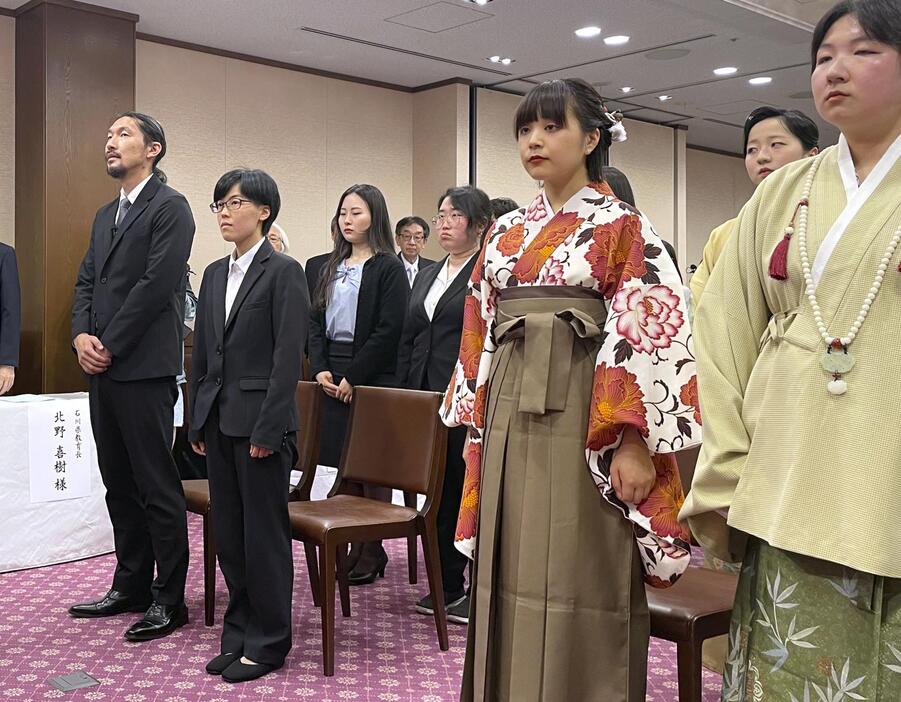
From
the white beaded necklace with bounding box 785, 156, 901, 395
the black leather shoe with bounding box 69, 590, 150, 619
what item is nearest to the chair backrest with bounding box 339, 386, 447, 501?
the black leather shoe with bounding box 69, 590, 150, 619

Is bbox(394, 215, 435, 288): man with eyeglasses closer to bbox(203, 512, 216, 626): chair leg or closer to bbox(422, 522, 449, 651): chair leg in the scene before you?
bbox(203, 512, 216, 626): chair leg

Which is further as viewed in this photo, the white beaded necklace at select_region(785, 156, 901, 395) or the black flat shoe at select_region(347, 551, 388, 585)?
the black flat shoe at select_region(347, 551, 388, 585)

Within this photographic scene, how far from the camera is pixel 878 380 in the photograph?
1.25m

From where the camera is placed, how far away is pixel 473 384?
208cm

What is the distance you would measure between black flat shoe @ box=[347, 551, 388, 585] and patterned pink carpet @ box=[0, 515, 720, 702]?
7cm

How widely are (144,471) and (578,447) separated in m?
1.81

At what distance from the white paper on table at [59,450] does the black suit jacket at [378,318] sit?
1.32 metres

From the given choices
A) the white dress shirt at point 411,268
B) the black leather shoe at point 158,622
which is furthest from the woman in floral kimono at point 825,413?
the white dress shirt at point 411,268

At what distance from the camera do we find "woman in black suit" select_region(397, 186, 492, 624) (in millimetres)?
3455

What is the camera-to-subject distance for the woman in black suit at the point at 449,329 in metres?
3.46

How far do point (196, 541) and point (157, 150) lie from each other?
2.05 m

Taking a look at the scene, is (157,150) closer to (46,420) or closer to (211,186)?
(46,420)

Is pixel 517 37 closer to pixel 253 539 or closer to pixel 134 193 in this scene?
pixel 134 193

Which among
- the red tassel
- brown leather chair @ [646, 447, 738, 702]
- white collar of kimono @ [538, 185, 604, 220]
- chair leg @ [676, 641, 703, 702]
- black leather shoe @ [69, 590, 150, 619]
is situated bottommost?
black leather shoe @ [69, 590, 150, 619]
